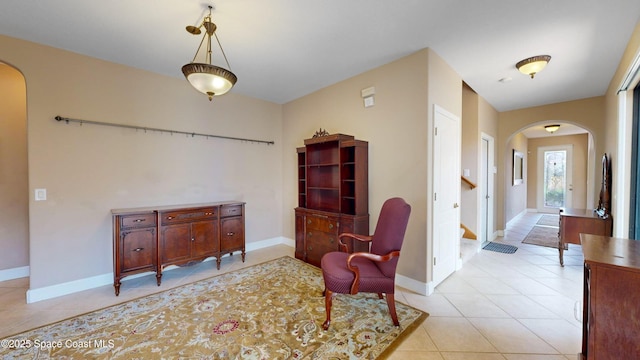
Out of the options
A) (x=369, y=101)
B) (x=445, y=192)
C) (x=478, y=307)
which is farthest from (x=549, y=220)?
(x=369, y=101)

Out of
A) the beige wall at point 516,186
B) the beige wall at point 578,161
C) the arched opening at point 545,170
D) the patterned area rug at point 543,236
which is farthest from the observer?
the beige wall at point 578,161

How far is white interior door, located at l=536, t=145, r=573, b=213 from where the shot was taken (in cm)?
802

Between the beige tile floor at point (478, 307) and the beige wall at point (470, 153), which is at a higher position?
the beige wall at point (470, 153)

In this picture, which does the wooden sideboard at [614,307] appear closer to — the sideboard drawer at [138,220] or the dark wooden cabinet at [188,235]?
the dark wooden cabinet at [188,235]

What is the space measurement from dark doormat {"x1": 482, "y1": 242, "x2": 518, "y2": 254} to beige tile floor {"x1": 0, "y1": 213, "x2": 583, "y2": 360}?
445 millimetres

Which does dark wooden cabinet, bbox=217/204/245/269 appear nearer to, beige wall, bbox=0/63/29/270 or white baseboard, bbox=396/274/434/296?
white baseboard, bbox=396/274/434/296

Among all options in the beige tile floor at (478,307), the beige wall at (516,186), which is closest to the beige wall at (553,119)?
the beige wall at (516,186)

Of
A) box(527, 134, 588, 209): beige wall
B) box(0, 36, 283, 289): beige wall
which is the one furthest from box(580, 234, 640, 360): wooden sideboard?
box(527, 134, 588, 209): beige wall

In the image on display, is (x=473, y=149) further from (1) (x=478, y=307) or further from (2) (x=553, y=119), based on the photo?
(1) (x=478, y=307)

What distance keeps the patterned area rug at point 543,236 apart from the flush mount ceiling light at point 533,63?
11.7 ft

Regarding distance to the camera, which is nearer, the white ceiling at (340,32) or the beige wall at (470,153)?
the white ceiling at (340,32)

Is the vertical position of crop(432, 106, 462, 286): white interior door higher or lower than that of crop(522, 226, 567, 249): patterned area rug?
higher

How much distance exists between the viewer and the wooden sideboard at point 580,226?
10.6 ft

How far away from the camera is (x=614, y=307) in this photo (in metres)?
1.29
